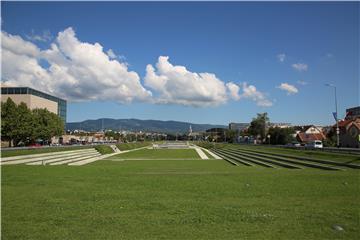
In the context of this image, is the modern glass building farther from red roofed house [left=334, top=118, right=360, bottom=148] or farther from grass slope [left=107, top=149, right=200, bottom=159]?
red roofed house [left=334, top=118, right=360, bottom=148]

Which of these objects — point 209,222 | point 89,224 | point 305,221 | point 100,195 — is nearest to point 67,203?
point 100,195

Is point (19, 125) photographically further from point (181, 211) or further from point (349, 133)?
point (181, 211)

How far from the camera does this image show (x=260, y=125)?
148 m

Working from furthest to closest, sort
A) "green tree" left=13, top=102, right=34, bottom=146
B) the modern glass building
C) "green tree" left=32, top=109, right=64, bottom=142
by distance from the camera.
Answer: the modern glass building → "green tree" left=32, top=109, right=64, bottom=142 → "green tree" left=13, top=102, right=34, bottom=146

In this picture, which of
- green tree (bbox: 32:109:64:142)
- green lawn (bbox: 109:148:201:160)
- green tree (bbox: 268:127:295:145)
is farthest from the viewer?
green tree (bbox: 268:127:295:145)

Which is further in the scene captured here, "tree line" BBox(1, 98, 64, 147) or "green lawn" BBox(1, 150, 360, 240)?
"tree line" BBox(1, 98, 64, 147)

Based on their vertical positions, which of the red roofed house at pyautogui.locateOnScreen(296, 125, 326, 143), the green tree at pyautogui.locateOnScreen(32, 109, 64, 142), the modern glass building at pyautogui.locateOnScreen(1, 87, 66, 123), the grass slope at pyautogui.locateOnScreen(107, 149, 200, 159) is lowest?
the grass slope at pyautogui.locateOnScreen(107, 149, 200, 159)

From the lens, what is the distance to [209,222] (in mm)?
8344

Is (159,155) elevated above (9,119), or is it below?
below

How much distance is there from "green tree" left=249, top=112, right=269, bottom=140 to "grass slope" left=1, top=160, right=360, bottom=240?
133681 mm

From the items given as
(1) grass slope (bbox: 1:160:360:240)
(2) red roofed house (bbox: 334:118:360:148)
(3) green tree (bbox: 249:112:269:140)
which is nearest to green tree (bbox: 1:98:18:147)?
(1) grass slope (bbox: 1:160:360:240)

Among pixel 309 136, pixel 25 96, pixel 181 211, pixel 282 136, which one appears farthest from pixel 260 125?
pixel 181 211

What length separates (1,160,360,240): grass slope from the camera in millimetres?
7492

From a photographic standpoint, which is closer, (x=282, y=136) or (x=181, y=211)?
(x=181, y=211)
